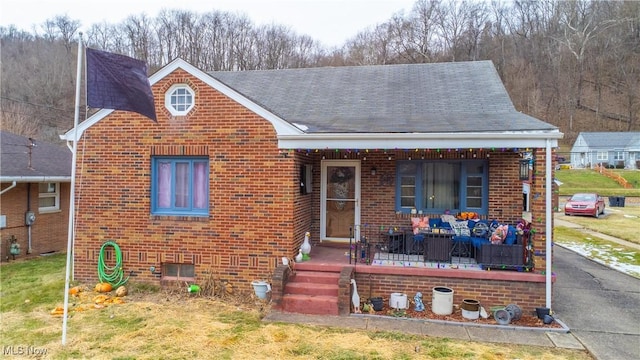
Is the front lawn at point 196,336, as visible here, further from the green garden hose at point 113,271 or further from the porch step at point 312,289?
the porch step at point 312,289

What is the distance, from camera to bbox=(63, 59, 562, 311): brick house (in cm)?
696

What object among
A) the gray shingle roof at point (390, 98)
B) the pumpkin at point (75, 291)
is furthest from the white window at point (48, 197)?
the gray shingle roof at point (390, 98)

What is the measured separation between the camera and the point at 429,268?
6973mm

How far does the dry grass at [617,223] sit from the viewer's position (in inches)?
645

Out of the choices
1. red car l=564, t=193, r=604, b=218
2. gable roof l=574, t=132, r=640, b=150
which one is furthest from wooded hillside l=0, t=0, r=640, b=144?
red car l=564, t=193, r=604, b=218

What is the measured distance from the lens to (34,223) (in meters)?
11.8

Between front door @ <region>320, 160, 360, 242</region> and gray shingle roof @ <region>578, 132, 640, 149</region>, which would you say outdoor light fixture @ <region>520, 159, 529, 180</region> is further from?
gray shingle roof @ <region>578, 132, 640, 149</region>

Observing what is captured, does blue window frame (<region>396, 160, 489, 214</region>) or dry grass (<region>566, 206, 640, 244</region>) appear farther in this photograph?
dry grass (<region>566, 206, 640, 244</region>)

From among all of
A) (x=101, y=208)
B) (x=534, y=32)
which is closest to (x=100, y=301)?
(x=101, y=208)

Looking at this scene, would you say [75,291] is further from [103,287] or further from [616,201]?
[616,201]

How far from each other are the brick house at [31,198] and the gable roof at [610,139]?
173 feet

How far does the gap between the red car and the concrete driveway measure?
14104 mm

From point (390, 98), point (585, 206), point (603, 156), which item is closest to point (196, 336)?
point (390, 98)

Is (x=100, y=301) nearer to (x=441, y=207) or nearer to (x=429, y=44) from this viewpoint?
(x=441, y=207)
